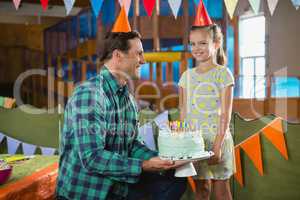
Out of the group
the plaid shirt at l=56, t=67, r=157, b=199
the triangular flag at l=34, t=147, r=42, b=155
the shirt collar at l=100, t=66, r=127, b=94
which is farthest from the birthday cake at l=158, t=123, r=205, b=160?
the triangular flag at l=34, t=147, r=42, b=155

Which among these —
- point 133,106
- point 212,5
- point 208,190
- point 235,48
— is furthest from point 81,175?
point 235,48

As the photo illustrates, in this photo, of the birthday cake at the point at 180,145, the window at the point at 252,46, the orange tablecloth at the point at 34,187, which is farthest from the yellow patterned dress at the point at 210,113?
the window at the point at 252,46

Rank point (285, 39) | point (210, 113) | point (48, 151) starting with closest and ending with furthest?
point (210, 113), point (48, 151), point (285, 39)

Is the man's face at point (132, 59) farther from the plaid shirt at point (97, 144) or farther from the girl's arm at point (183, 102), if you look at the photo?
the girl's arm at point (183, 102)

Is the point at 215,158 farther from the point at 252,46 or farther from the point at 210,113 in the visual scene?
the point at 252,46

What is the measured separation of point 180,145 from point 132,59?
486 millimetres

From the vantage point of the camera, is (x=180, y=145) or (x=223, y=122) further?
(x=223, y=122)

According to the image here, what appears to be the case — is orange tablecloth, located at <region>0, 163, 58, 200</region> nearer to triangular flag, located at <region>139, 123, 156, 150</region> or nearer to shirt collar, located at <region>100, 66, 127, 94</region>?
shirt collar, located at <region>100, 66, 127, 94</region>

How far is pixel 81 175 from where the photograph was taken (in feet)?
6.00

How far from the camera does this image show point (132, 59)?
2.04 metres

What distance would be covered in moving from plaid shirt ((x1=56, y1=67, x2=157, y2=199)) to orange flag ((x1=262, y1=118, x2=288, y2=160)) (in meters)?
1.52

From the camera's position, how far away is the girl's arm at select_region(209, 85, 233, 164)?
237 centimetres

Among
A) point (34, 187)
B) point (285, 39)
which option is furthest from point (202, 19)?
point (285, 39)

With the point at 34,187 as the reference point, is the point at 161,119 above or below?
above
